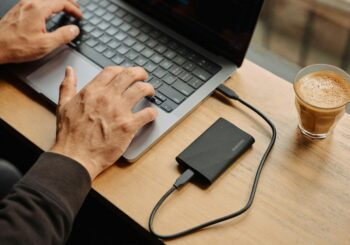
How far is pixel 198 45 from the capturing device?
36.0 inches

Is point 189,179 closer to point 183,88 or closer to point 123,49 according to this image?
point 183,88

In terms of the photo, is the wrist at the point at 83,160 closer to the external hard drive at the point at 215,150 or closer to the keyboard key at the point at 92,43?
the external hard drive at the point at 215,150

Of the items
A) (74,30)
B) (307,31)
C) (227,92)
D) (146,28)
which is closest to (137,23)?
(146,28)

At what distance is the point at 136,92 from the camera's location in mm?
801

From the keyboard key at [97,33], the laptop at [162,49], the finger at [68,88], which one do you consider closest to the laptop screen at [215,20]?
the laptop at [162,49]

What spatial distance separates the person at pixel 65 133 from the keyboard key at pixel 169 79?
0.04m

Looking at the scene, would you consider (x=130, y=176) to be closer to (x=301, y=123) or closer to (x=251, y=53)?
(x=301, y=123)

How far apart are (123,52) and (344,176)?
0.45 meters

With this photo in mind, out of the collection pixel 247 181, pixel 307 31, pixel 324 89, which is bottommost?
pixel 307 31

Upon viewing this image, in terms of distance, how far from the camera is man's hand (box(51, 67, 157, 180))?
2.44ft

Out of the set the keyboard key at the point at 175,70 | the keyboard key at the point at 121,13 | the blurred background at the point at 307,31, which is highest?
the keyboard key at the point at 121,13

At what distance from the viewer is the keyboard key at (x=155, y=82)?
→ 0.85 metres

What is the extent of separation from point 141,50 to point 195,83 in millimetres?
131

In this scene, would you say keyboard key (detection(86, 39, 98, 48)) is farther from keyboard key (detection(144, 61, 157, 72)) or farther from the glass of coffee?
the glass of coffee
